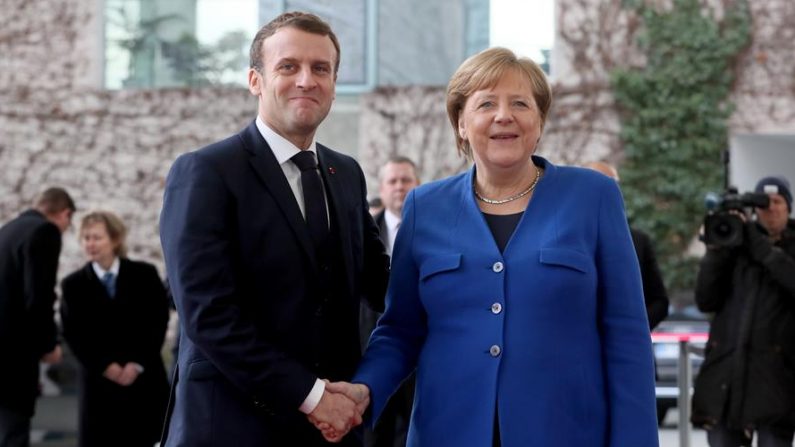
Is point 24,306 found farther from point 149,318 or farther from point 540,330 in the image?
point 540,330

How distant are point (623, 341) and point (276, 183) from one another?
0.96m

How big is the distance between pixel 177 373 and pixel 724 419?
4.64m

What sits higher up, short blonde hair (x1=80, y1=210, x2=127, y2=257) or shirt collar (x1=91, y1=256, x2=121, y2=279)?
short blonde hair (x1=80, y1=210, x2=127, y2=257)

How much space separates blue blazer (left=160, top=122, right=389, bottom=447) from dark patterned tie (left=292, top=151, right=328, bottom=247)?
0.05 meters

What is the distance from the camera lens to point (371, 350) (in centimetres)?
363

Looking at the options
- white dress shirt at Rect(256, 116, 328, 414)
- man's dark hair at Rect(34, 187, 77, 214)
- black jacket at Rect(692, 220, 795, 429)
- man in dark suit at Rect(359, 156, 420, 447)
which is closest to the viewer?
white dress shirt at Rect(256, 116, 328, 414)

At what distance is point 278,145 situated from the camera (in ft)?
11.7

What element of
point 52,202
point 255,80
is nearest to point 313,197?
point 255,80

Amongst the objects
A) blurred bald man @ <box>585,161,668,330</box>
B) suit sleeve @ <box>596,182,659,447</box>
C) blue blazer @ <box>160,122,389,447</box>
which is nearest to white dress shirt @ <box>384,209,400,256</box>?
blurred bald man @ <box>585,161,668,330</box>

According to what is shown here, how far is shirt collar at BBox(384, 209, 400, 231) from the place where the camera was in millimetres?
7539

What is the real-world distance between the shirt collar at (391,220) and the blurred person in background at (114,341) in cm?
169

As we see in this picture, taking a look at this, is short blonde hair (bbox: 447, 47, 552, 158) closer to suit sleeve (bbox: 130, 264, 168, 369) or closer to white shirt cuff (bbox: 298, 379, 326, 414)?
white shirt cuff (bbox: 298, 379, 326, 414)

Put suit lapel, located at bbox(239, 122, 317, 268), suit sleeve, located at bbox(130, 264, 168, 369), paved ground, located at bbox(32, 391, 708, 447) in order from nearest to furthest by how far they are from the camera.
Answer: suit lapel, located at bbox(239, 122, 317, 268) < suit sleeve, located at bbox(130, 264, 168, 369) < paved ground, located at bbox(32, 391, 708, 447)

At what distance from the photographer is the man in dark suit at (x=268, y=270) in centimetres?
329
